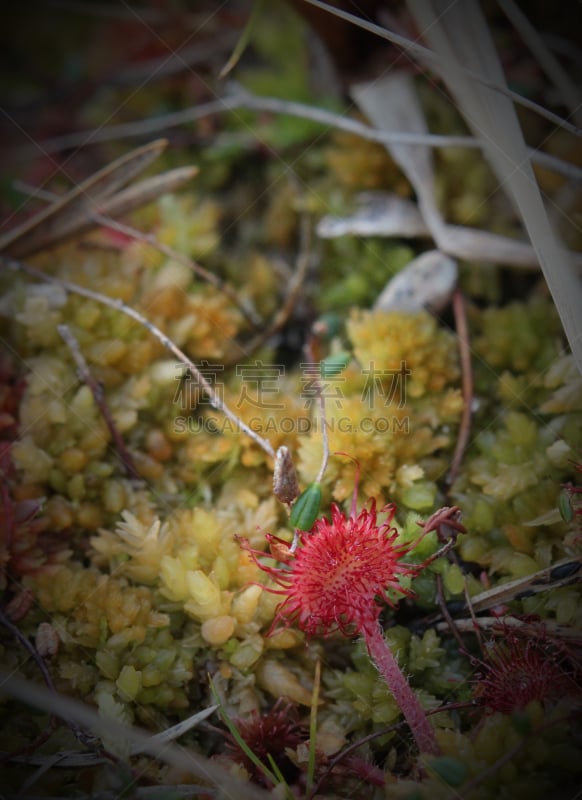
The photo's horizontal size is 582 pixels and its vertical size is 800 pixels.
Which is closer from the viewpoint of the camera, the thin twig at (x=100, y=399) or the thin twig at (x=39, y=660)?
the thin twig at (x=39, y=660)

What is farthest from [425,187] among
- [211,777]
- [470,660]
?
[211,777]

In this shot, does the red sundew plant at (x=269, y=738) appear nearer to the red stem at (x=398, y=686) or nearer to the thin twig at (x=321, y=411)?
the red stem at (x=398, y=686)

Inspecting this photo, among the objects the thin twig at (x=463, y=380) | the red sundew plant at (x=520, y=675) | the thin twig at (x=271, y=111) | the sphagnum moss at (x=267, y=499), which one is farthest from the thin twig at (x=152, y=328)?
the thin twig at (x=271, y=111)

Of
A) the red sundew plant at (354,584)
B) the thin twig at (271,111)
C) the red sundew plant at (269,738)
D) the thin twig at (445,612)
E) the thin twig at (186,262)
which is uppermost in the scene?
the thin twig at (271,111)

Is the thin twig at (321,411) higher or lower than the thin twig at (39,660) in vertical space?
higher

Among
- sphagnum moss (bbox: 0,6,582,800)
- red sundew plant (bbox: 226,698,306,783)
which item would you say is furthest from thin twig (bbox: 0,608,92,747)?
red sundew plant (bbox: 226,698,306,783)

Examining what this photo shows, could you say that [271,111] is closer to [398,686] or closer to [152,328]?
[152,328]

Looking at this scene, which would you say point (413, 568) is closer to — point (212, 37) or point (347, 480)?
point (347, 480)

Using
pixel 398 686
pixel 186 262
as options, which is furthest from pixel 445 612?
pixel 186 262
